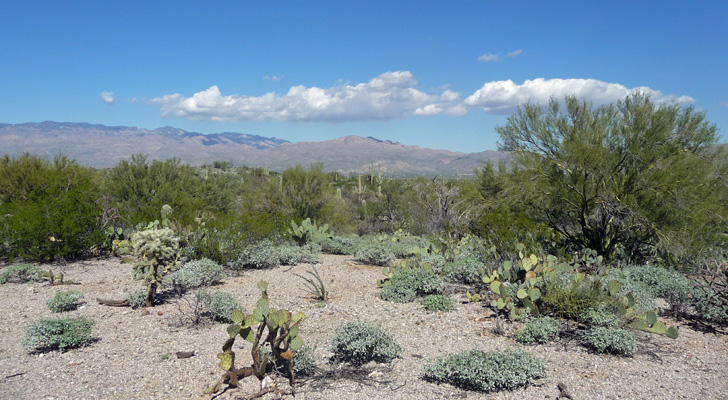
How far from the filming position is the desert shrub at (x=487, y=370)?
3.96m

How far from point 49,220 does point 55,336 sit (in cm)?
509

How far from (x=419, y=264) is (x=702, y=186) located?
6045 millimetres

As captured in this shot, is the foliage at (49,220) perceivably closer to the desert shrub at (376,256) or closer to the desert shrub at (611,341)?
the desert shrub at (376,256)

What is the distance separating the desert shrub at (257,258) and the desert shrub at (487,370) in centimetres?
578

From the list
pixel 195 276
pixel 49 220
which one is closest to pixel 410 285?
pixel 195 276

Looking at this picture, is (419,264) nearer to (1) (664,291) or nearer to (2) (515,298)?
(2) (515,298)

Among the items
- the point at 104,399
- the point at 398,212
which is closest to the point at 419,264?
the point at 104,399

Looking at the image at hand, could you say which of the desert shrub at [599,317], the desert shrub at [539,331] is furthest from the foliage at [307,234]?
the desert shrub at [599,317]

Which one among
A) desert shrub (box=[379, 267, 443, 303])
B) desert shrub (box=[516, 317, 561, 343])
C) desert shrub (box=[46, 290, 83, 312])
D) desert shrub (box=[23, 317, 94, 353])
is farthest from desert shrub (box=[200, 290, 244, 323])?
desert shrub (box=[516, 317, 561, 343])

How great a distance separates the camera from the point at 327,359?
4.67m

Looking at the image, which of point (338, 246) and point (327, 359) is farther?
point (338, 246)

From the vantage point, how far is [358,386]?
403 cm

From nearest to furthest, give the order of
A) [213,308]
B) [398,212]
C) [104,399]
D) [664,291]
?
[104,399] < [213,308] < [664,291] < [398,212]

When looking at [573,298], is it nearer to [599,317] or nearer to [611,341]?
[599,317]
